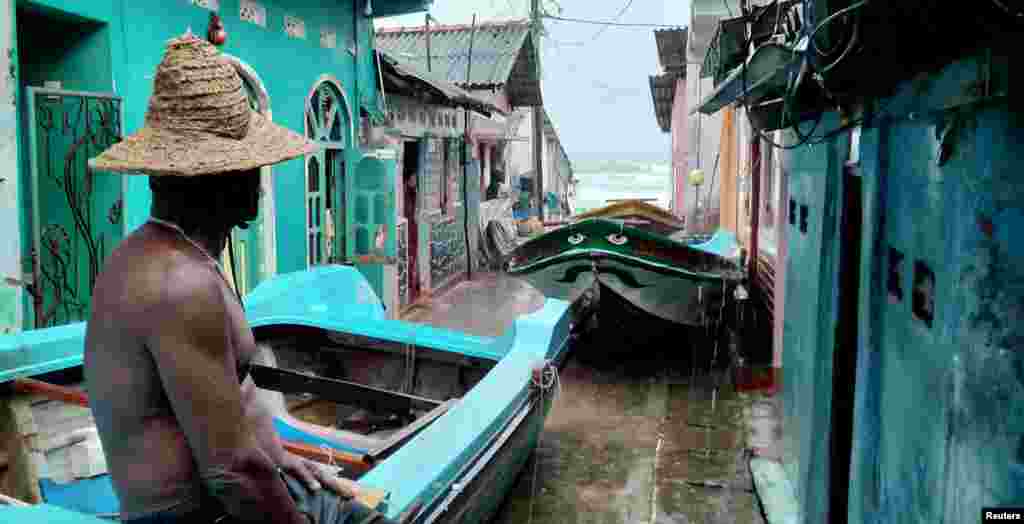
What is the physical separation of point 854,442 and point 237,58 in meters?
5.77

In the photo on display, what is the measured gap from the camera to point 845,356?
159 inches

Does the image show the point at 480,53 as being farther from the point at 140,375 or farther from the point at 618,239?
the point at 140,375

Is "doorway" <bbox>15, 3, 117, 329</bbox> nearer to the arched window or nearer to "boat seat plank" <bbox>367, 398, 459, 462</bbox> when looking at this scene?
"boat seat plank" <bbox>367, 398, 459, 462</bbox>

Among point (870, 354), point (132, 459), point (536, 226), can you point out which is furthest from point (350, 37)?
point (536, 226)

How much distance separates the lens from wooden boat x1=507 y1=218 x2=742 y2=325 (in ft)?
30.0

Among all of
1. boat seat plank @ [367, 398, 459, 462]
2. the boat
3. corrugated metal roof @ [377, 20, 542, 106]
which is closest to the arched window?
the boat

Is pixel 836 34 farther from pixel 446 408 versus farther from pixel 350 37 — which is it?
pixel 350 37

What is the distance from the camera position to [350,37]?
9781 mm

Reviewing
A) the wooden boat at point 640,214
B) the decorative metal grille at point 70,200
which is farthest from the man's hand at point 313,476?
the wooden boat at point 640,214

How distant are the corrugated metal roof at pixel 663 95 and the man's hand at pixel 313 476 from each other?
875 inches

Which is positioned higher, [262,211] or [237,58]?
[237,58]

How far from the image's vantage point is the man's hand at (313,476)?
2.22 meters

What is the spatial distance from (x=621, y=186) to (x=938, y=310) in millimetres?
72579

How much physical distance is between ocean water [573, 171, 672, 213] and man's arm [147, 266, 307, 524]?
53736 millimetres
